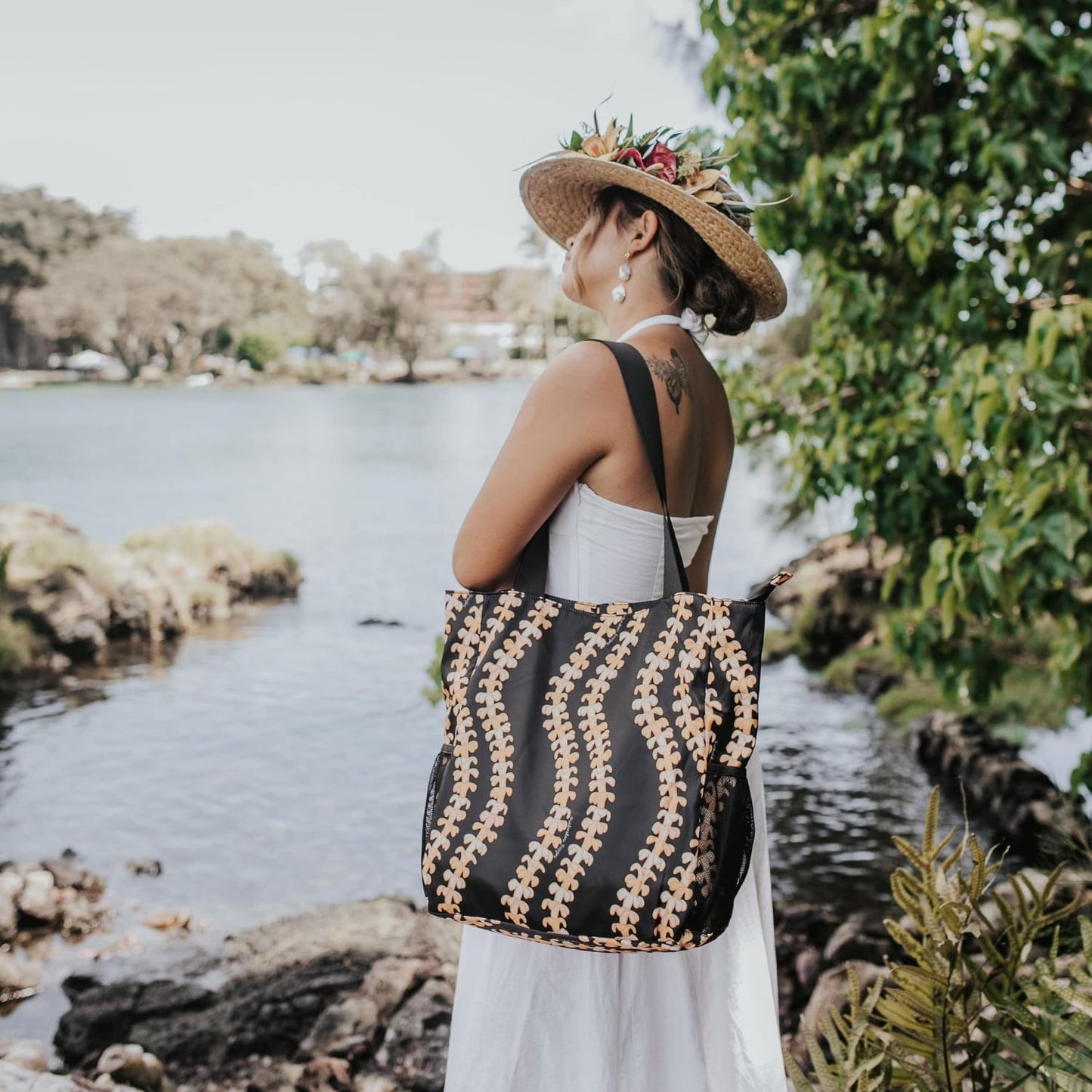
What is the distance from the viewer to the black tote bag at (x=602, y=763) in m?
1.38

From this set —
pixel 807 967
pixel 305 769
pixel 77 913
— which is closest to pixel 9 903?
pixel 77 913

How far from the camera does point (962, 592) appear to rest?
3.13 m

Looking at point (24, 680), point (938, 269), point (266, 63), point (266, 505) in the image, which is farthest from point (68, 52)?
point (938, 269)

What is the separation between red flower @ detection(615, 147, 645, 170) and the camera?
1.66 metres

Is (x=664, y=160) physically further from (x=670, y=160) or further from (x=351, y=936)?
(x=351, y=936)

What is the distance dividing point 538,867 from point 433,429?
41.4 m

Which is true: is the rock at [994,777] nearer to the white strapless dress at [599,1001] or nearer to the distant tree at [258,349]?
the white strapless dress at [599,1001]

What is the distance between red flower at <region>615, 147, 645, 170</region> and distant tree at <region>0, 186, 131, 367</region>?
3821 centimetres

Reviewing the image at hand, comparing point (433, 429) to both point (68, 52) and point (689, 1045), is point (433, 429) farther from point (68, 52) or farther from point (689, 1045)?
point (689, 1045)

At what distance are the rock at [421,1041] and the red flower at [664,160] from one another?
257 cm

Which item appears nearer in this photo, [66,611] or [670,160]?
[670,160]

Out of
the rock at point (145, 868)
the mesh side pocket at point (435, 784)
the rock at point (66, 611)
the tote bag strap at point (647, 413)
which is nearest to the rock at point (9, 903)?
the rock at point (145, 868)

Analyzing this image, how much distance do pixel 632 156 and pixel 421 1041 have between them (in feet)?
9.52

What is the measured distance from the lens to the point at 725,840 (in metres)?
1.41
